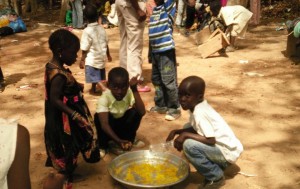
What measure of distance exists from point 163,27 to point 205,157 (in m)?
1.91

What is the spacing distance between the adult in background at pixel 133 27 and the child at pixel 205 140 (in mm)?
2108

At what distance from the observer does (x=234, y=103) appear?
514 cm

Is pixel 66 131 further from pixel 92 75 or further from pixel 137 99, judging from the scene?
pixel 92 75

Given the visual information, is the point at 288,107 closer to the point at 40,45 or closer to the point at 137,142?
the point at 137,142

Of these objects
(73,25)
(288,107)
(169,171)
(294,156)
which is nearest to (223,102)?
(288,107)

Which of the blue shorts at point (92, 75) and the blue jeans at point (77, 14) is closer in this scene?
the blue shorts at point (92, 75)

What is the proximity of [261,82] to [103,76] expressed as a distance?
231 centimetres

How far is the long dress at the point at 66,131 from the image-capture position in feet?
10.1

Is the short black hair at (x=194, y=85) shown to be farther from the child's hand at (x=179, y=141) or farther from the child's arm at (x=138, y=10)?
the child's arm at (x=138, y=10)

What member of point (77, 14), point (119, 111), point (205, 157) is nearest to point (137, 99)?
point (119, 111)

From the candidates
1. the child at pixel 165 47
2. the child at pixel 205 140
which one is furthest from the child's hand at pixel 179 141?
the child at pixel 165 47

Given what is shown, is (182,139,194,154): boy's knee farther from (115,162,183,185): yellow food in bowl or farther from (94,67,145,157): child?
(94,67,145,157): child

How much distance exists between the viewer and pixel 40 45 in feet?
29.6

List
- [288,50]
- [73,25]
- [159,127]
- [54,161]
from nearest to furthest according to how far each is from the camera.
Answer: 1. [54,161]
2. [159,127]
3. [288,50]
4. [73,25]
